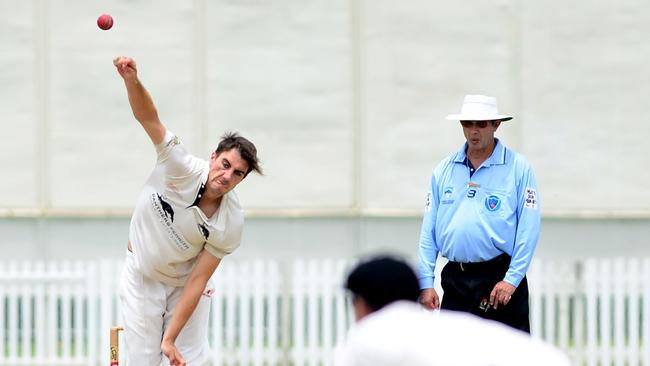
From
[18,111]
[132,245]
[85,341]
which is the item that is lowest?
[85,341]

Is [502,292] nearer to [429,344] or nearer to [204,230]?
[204,230]

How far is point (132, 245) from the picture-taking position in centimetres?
679

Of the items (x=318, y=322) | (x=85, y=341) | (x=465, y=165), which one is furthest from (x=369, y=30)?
(x=465, y=165)

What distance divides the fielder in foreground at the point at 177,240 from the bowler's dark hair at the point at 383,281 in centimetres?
249

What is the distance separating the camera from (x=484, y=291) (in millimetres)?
6863

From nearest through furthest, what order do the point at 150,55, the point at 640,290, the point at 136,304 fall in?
1. the point at 136,304
2. the point at 640,290
3. the point at 150,55

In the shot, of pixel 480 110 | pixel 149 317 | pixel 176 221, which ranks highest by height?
pixel 480 110

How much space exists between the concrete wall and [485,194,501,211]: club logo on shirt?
4608 mm

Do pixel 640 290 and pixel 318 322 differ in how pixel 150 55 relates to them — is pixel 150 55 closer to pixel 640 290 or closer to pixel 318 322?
pixel 318 322

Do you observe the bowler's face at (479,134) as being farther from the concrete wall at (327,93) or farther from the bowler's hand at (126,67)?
the concrete wall at (327,93)

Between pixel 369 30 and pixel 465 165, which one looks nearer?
pixel 465 165

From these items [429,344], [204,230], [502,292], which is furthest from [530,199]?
[429,344]

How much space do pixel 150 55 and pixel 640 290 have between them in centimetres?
450

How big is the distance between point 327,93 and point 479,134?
471 centimetres
